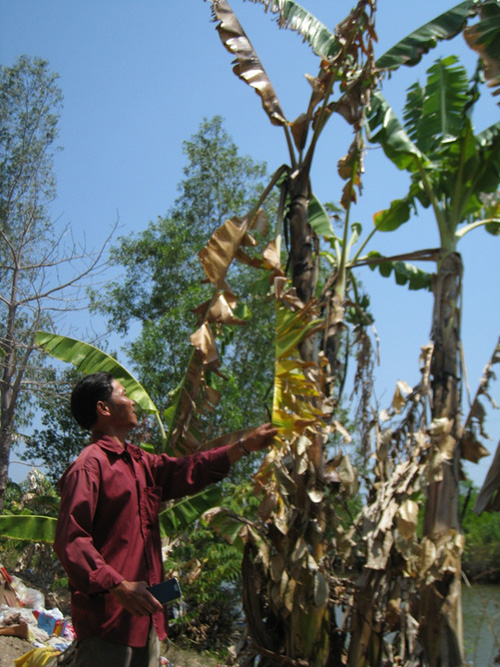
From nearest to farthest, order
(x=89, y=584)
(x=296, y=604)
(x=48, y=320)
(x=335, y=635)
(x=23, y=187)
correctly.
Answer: (x=89, y=584)
(x=296, y=604)
(x=335, y=635)
(x=48, y=320)
(x=23, y=187)

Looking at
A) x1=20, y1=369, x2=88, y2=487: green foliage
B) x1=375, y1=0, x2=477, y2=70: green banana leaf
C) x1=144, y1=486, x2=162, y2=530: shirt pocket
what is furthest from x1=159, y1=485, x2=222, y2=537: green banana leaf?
x1=20, y1=369, x2=88, y2=487: green foliage

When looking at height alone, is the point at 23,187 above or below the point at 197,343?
above

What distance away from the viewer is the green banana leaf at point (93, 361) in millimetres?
5973

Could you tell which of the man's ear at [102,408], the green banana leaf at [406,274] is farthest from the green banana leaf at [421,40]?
the man's ear at [102,408]

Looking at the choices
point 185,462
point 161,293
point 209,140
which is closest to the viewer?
point 185,462

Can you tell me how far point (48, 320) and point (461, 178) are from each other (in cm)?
631

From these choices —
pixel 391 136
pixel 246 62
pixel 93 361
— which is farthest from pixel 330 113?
pixel 93 361

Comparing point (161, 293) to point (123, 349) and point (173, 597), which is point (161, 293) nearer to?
point (123, 349)

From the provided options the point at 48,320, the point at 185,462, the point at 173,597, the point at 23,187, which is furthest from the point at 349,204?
the point at 23,187

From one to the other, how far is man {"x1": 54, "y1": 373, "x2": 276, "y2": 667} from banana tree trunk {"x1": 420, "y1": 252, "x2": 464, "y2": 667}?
2670 millimetres

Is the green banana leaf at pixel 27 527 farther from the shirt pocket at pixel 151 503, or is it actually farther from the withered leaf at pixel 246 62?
the withered leaf at pixel 246 62

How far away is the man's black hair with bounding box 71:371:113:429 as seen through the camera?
103 inches

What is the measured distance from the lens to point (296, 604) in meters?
4.30

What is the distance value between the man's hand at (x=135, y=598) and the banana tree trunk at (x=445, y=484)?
315 centimetres
